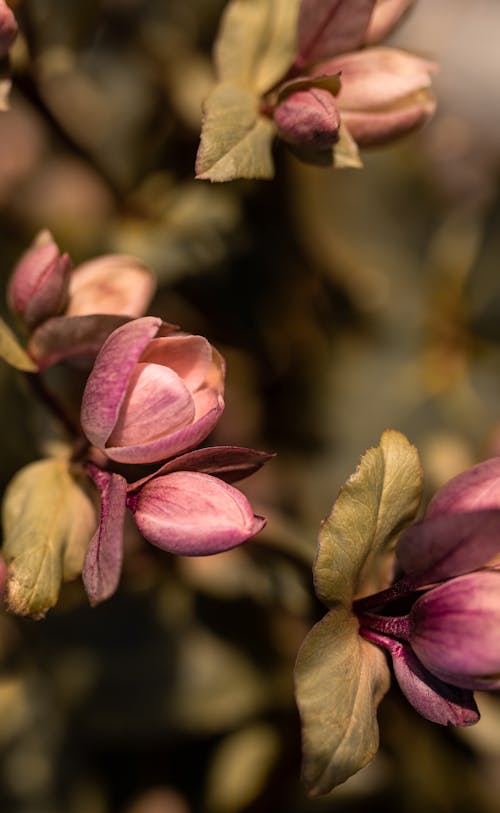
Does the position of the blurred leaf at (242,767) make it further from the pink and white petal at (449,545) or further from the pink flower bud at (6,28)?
the pink flower bud at (6,28)

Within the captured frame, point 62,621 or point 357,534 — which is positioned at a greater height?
point 357,534

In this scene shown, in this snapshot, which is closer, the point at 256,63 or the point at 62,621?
the point at 256,63

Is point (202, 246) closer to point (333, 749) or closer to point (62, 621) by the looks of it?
point (62, 621)

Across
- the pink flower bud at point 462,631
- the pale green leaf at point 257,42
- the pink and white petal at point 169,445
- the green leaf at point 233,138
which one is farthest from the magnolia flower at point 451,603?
the pale green leaf at point 257,42

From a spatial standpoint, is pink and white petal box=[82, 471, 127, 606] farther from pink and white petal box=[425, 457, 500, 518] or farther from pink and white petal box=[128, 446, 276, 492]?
pink and white petal box=[425, 457, 500, 518]

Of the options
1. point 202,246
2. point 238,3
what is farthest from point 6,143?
point 238,3

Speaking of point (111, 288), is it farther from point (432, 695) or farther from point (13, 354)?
point (432, 695)

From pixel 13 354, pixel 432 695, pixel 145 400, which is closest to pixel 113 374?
pixel 145 400
